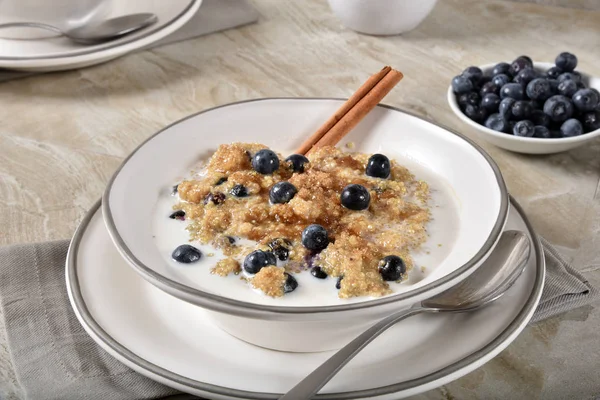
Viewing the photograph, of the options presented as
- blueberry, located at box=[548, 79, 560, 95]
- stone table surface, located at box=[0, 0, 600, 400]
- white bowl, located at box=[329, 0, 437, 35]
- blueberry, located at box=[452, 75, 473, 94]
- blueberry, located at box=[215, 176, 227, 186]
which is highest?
blueberry, located at box=[215, 176, 227, 186]

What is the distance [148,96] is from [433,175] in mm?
743

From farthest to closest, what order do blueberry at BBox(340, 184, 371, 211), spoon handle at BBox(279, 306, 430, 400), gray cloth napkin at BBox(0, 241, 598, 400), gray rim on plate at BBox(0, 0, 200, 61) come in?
gray rim on plate at BBox(0, 0, 200, 61) < blueberry at BBox(340, 184, 371, 211) < gray cloth napkin at BBox(0, 241, 598, 400) < spoon handle at BBox(279, 306, 430, 400)

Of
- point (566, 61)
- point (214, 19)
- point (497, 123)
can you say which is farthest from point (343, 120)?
point (214, 19)

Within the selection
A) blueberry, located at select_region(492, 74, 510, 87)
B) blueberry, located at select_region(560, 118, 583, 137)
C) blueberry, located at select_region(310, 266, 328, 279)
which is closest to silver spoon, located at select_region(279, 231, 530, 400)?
blueberry, located at select_region(310, 266, 328, 279)

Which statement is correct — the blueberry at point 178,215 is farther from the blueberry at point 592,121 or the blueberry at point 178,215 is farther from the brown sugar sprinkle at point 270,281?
the blueberry at point 592,121

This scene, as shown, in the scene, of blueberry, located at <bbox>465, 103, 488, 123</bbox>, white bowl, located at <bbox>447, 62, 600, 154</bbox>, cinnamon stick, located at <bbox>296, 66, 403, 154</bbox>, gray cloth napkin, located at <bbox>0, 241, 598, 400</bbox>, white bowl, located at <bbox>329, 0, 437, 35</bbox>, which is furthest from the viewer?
white bowl, located at <bbox>329, 0, 437, 35</bbox>

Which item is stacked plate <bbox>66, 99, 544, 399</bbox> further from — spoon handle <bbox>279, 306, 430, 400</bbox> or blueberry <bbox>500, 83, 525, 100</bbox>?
blueberry <bbox>500, 83, 525, 100</bbox>

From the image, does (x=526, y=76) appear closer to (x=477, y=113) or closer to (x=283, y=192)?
(x=477, y=113)

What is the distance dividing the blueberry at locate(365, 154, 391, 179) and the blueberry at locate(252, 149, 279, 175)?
0.15 metres

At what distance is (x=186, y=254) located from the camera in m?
0.98

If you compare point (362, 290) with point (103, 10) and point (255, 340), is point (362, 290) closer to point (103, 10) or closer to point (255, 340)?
point (255, 340)

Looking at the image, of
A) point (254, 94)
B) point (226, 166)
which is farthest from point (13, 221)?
point (254, 94)

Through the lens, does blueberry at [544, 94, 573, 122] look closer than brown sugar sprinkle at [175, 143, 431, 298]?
No

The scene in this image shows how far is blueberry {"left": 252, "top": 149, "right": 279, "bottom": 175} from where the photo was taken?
1164mm
